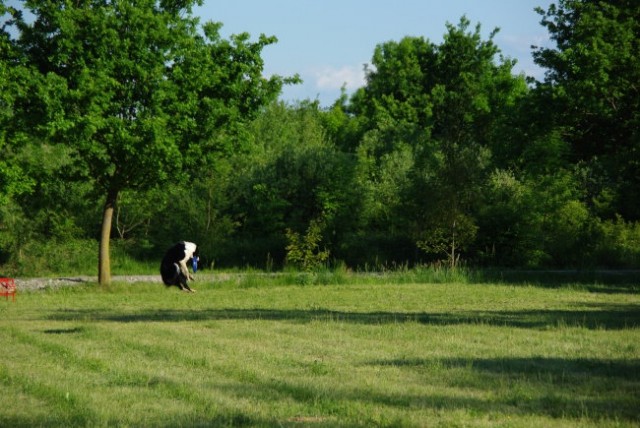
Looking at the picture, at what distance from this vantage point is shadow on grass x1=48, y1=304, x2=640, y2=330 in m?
17.7

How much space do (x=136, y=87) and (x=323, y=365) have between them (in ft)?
66.6

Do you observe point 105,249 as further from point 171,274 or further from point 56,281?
point 171,274

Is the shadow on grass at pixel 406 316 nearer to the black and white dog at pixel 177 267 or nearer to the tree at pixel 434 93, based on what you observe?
the black and white dog at pixel 177 267

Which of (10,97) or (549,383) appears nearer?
(549,383)

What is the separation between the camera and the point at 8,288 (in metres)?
27.7

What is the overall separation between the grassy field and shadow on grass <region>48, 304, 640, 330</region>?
0.15 feet

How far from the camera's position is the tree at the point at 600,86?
37125mm

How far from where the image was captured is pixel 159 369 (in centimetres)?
1164

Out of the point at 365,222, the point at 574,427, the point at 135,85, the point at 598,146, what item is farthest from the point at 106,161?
the point at 574,427

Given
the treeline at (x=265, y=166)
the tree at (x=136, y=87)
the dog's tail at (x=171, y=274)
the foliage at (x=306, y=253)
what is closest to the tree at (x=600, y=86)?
the treeline at (x=265, y=166)

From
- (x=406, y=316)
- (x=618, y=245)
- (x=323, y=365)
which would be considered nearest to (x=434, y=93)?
(x=618, y=245)

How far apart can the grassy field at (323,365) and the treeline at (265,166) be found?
8.60 m

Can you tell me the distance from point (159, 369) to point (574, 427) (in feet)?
18.8

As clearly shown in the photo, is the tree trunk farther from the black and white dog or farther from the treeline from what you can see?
the black and white dog
